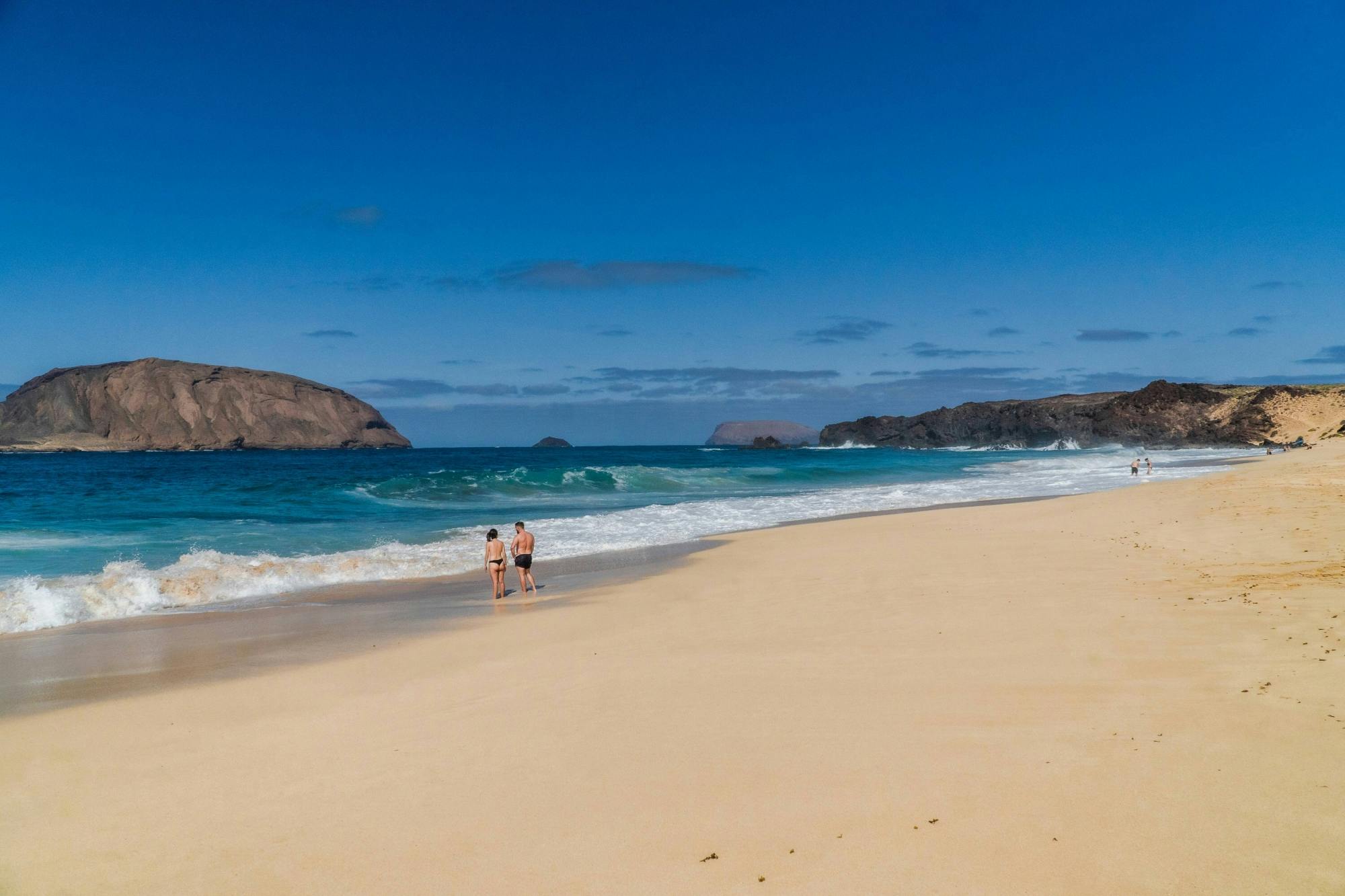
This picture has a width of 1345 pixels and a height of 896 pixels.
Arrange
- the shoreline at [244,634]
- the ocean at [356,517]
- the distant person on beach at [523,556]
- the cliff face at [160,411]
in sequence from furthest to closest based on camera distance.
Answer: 1. the cliff face at [160,411]
2. the ocean at [356,517]
3. the distant person on beach at [523,556]
4. the shoreline at [244,634]

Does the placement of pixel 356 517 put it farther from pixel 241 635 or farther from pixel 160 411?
pixel 160 411

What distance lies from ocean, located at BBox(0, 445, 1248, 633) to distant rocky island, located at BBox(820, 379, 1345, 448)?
34.3 m

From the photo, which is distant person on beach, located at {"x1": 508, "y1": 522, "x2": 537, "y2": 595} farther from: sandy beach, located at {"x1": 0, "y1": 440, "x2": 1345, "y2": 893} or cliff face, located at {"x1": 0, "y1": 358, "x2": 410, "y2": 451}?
cliff face, located at {"x1": 0, "y1": 358, "x2": 410, "y2": 451}

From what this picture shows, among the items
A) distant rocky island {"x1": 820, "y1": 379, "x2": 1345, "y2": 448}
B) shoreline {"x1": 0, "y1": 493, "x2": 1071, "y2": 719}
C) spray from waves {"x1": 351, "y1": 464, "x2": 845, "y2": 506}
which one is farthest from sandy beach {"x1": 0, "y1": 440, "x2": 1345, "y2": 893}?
distant rocky island {"x1": 820, "y1": 379, "x2": 1345, "y2": 448}

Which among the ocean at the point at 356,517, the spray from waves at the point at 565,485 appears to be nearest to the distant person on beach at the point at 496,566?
the ocean at the point at 356,517

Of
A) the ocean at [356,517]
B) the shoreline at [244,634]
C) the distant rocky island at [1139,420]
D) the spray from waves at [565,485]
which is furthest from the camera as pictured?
the distant rocky island at [1139,420]

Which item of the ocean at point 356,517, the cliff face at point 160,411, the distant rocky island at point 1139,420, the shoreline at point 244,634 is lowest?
the shoreline at point 244,634

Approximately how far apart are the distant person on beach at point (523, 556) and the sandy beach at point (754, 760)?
12.5 feet

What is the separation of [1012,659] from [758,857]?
341 centimetres

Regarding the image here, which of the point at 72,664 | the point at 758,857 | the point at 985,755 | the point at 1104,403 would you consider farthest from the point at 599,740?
the point at 1104,403

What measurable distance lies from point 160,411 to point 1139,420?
15058 centimetres

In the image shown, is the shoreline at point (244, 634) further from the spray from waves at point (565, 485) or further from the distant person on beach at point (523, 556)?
the spray from waves at point (565, 485)

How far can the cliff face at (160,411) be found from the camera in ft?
431

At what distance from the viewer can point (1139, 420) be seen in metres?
91.3
